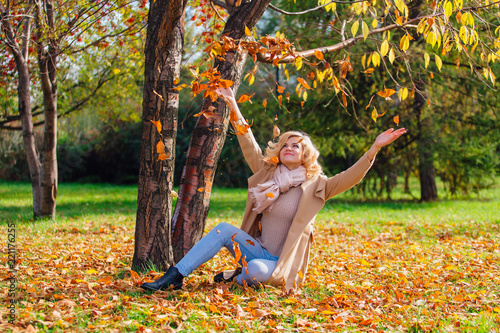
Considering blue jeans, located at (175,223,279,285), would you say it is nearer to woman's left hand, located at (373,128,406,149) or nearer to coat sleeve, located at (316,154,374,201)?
coat sleeve, located at (316,154,374,201)

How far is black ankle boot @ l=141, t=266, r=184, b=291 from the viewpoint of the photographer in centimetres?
338

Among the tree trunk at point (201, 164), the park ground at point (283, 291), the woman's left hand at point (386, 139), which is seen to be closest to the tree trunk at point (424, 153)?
the park ground at point (283, 291)

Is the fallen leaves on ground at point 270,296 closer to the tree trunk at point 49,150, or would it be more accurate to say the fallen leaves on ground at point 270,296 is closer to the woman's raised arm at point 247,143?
the woman's raised arm at point 247,143

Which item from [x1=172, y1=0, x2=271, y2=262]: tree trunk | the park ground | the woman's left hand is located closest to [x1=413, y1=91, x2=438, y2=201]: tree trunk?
the park ground

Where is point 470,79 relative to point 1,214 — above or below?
above

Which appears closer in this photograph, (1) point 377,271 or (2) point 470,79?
(1) point 377,271

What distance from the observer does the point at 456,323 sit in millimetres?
3109

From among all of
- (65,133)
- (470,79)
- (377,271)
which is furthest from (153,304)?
(65,133)

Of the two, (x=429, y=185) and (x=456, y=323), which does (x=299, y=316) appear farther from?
(x=429, y=185)

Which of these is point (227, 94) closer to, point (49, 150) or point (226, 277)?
point (226, 277)

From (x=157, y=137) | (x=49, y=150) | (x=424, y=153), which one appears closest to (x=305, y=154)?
(x=157, y=137)

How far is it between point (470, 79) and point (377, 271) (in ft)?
25.6

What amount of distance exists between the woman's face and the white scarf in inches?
2.4

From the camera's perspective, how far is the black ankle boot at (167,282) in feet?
11.1
